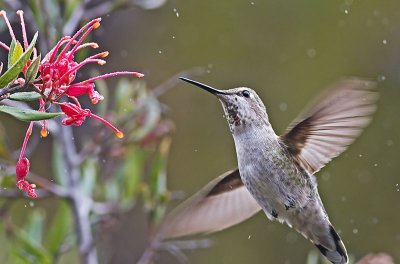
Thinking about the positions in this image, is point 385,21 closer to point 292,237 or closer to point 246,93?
point 292,237

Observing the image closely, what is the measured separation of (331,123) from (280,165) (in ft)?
0.84

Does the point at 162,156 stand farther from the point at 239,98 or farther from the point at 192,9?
the point at 192,9

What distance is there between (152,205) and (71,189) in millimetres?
346

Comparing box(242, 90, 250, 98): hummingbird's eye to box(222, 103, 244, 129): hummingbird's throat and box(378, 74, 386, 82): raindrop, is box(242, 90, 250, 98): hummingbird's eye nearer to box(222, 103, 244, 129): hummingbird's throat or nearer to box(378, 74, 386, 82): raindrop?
box(222, 103, 244, 129): hummingbird's throat

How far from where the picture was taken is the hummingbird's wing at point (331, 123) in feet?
7.69

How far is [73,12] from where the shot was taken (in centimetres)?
312

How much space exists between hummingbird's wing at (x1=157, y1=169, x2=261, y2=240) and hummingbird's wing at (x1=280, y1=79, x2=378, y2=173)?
29 centimetres

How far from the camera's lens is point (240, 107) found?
2514 millimetres

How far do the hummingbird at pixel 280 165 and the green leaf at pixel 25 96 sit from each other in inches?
38.5

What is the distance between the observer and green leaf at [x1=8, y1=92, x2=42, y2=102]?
146 centimetres

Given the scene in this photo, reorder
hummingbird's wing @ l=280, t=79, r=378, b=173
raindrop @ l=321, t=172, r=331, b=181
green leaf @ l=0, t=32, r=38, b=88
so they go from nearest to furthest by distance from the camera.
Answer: green leaf @ l=0, t=32, r=38, b=88
hummingbird's wing @ l=280, t=79, r=378, b=173
raindrop @ l=321, t=172, r=331, b=181

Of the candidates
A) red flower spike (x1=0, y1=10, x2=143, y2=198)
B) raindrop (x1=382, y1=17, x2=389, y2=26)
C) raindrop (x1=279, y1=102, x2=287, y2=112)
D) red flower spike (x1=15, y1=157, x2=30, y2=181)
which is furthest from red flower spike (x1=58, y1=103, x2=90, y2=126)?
raindrop (x1=382, y1=17, x2=389, y2=26)

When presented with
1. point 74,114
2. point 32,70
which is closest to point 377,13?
point 74,114

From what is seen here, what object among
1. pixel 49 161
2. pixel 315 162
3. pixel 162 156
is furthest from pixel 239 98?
pixel 49 161
